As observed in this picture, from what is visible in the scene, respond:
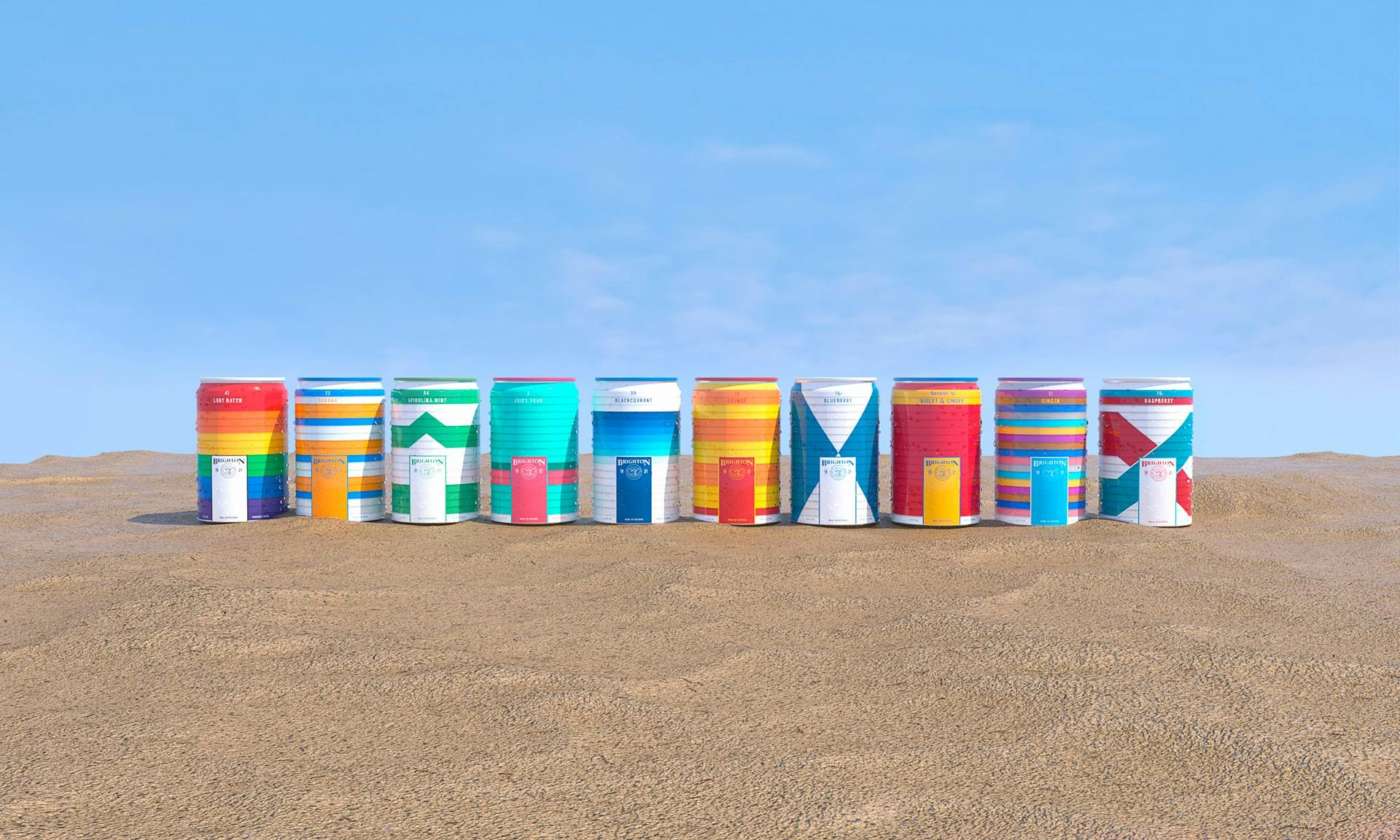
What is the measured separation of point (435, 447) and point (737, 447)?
1482mm

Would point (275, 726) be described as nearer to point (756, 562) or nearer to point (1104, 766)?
point (1104, 766)

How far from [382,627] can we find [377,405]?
2.22 meters

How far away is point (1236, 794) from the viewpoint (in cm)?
222

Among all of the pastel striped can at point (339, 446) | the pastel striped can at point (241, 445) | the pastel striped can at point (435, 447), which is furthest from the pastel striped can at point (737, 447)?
the pastel striped can at point (241, 445)

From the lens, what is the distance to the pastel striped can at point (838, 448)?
518 cm

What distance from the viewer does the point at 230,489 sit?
553cm

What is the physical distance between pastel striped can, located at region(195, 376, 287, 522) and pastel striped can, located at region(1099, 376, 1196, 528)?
4.18 meters

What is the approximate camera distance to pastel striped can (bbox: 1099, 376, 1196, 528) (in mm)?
5375

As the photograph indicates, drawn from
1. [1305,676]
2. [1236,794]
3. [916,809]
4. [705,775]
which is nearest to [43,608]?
[705,775]

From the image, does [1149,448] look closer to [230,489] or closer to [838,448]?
[838,448]

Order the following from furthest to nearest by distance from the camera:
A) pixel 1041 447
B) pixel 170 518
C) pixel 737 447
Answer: pixel 170 518, pixel 1041 447, pixel 737 447

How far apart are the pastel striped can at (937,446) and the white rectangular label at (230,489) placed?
3.26 meters

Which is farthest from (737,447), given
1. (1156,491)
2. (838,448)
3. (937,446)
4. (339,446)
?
(1156,491)

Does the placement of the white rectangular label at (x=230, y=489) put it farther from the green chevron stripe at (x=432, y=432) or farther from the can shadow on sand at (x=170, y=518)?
the green chevron stripe at (x=432, y=432)
